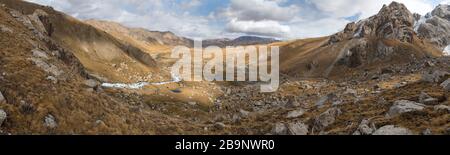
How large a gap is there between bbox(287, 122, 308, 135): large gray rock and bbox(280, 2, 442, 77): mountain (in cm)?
8948

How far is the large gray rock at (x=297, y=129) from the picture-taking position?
106ft

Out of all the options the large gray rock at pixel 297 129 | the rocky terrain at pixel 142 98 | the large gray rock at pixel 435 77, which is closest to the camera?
the rocky terrain at pixel 142 98

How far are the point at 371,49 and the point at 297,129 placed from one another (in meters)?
105

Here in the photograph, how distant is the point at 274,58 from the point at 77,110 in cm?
17517

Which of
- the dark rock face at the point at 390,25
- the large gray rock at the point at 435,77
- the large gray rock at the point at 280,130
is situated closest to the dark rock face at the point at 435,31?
the dark rock face at the point at 390,25

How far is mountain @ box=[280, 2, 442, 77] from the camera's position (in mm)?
122562

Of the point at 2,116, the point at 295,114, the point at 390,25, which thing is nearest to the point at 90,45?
the point at 295,114

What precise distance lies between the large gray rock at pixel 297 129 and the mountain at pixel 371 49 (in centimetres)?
8948

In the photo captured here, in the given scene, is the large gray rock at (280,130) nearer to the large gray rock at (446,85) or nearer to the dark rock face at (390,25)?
the large gray rock at (446,85)

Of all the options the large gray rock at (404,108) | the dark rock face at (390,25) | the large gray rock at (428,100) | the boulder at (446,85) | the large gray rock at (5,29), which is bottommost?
the large gray rock at (404,108)

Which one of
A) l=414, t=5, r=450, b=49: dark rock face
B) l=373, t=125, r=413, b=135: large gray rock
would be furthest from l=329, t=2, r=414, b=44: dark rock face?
l=373, t=125, r=413, b=135: large gray rock

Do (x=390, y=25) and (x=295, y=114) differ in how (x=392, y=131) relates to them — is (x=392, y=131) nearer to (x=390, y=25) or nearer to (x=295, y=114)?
(x=295, y=114)
